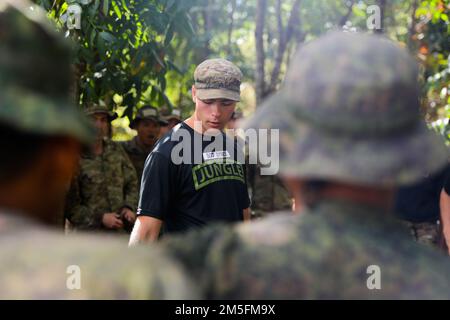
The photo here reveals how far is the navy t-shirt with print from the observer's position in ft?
14.4

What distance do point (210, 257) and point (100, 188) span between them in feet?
18.8

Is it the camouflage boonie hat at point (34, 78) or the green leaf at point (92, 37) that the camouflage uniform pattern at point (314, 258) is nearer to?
the camouflage boonie hat at point (34, 78)

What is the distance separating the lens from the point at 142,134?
8.52m

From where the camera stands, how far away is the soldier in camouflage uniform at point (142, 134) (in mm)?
8336

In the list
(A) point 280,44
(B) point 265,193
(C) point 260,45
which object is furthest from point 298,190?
(A) point 280,44

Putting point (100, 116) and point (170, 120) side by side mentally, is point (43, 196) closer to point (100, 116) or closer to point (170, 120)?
point (100, 116)

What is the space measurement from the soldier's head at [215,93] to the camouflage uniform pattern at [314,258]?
9.29ft

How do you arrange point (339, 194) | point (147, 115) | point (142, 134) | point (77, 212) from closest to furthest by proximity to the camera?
1. point (339, 194)
2. point (77, 212)
3. point (147, 115)
4. point (142, 134)

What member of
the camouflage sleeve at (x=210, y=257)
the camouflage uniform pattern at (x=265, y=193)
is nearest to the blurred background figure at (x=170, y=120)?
the camouflage uniform pattern at (x=265, y=193)

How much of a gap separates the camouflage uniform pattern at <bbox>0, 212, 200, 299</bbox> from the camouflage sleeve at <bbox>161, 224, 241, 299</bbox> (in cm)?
11

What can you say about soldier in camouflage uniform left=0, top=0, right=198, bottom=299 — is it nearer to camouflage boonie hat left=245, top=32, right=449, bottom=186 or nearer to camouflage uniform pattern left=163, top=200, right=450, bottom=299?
camouflage uniform pattern left=163, top=200, right=450, bottom=299

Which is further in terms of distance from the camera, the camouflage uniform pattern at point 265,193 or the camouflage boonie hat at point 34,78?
the camouflage uniform pattern at point 265,193

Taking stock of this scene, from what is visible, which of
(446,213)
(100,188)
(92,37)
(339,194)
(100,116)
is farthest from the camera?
(100,116)
